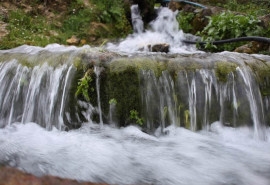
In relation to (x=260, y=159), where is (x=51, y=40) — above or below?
above

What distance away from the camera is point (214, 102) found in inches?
160

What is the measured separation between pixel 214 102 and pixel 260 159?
1.06 m

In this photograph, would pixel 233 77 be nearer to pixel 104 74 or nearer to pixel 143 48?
pixel 104 74

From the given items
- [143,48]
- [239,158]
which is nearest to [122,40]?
[143,48]

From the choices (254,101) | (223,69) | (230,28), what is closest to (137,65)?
(223,69)

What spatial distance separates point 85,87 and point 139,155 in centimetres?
126

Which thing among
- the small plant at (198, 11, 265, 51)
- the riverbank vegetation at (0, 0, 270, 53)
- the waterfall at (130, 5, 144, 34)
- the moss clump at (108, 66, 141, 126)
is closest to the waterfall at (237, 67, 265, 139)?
the moss clump at (108, 66, 141, 126)

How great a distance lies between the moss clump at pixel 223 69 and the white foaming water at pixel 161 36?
112 inches

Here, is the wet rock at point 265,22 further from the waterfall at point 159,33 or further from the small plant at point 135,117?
the small plant at point 135,117

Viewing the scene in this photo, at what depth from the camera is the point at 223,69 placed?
13.4 ft

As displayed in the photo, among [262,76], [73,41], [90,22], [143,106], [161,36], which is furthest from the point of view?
[161,36]

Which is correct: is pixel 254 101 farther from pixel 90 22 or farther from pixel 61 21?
pixel 61 21

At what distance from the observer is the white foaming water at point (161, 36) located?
7345 mm

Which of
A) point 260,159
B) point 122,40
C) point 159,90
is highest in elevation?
point 122,40
